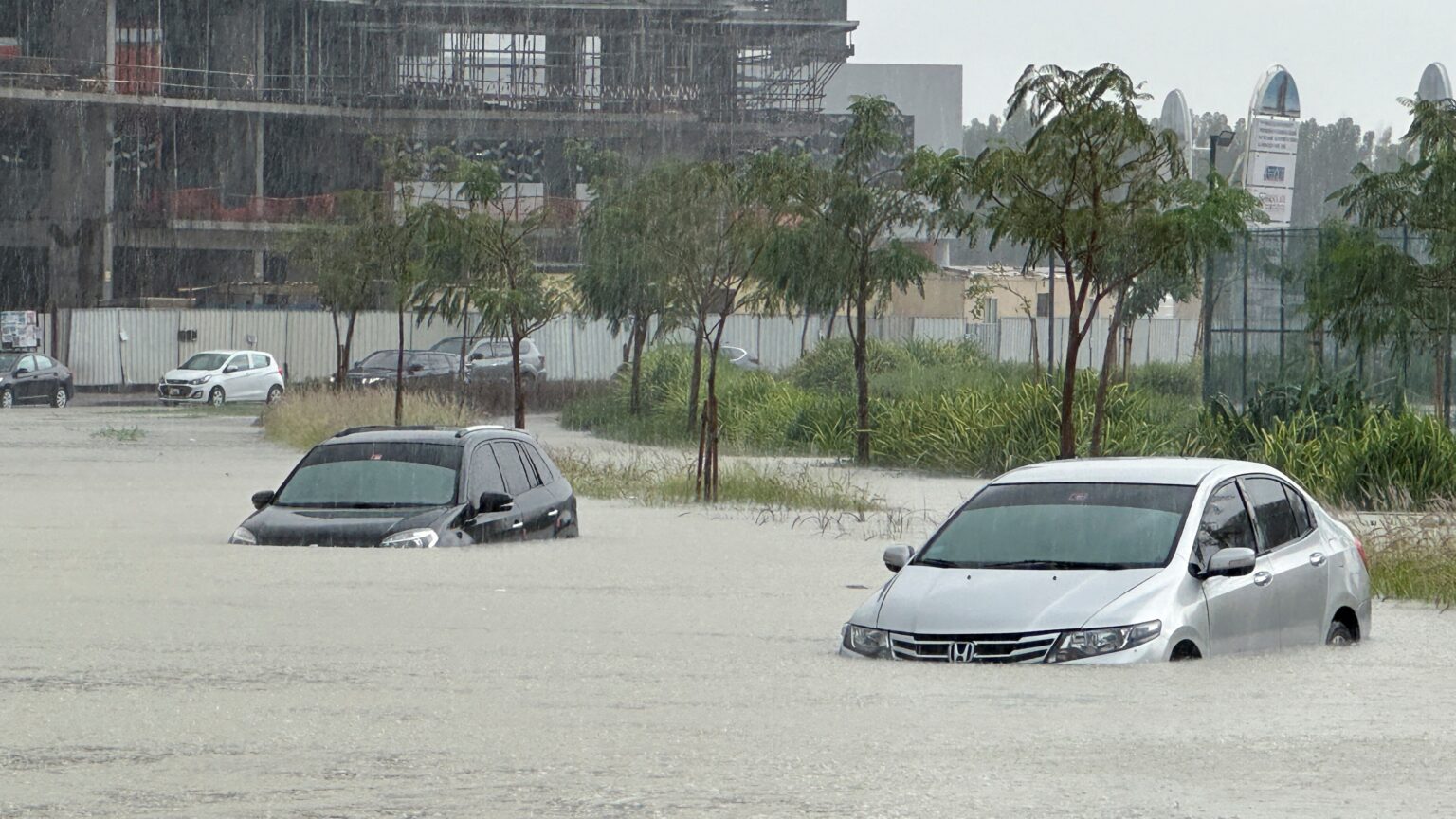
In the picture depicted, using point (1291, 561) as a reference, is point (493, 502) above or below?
below

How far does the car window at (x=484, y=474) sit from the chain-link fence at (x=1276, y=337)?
43.5 ft

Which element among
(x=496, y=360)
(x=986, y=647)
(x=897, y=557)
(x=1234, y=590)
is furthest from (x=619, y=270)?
(x=986, y=647)

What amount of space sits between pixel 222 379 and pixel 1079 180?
1332 inches

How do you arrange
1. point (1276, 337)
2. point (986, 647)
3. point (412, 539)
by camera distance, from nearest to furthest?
1. point (986, 647)
2. point (412, 539)
3. point (1276, 337)

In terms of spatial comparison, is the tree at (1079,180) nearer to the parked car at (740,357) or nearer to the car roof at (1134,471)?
the car roof at (1134,471)

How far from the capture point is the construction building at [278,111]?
61.5 meters

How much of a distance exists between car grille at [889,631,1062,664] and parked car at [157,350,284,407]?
1580 inches

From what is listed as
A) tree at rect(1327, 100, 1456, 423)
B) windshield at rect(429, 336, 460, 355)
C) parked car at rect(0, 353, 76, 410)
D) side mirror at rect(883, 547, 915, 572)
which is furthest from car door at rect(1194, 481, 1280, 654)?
windshield at rect(429, 336, 460, 355)

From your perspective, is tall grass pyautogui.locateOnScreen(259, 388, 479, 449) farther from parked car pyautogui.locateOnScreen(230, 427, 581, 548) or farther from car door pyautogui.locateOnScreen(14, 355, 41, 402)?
parked car pyautogui.locateOnScreen(230, 427, 581, 548)

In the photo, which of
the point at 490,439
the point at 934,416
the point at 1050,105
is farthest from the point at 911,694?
the point at 934,416

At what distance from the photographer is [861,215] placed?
27.1 metres

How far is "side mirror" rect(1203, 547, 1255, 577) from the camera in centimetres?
952

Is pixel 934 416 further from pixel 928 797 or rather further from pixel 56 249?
pixel 56 249

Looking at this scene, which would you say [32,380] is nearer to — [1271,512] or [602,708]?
[1271,512]
